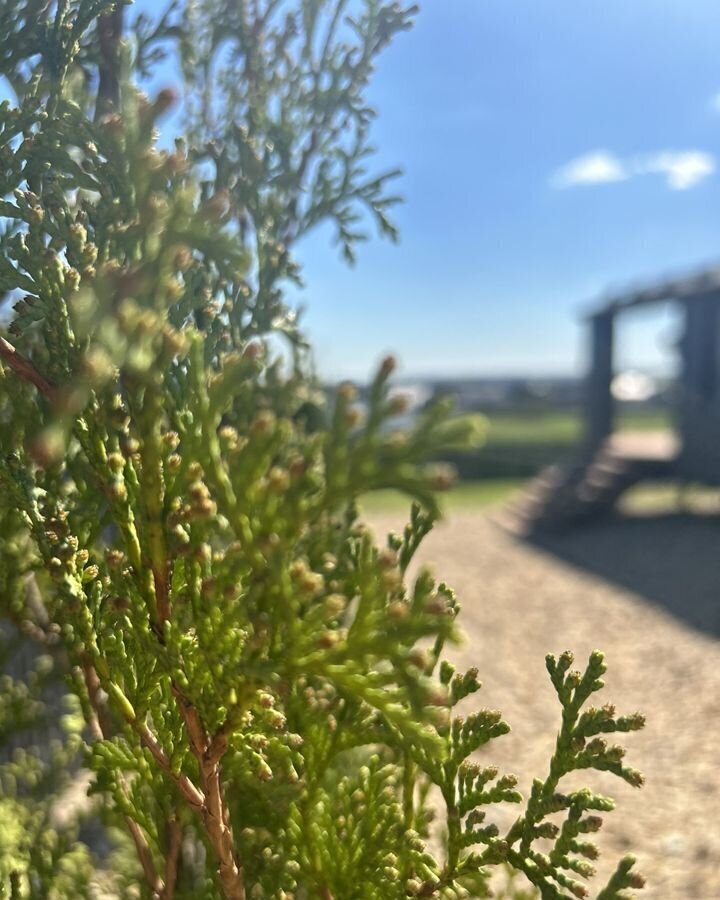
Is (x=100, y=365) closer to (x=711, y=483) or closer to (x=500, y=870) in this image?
(x=500, y=870)

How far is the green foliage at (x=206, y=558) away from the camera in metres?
1.43

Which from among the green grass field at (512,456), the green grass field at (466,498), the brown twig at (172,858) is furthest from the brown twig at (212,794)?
the green grass field at (466,498)

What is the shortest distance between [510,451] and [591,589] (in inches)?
938

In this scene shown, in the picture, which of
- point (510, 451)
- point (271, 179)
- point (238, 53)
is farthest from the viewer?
point (510, 451)

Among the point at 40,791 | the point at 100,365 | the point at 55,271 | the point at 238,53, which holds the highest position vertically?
the point at 238,53

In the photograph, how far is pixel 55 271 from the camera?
1.83 meters

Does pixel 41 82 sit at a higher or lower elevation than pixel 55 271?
higher

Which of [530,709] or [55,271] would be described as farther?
[530,709]

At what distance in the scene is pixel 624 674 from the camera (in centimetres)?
848

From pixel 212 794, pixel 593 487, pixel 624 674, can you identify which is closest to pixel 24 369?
pixel 212 794

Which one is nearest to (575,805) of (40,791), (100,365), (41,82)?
(100,365)

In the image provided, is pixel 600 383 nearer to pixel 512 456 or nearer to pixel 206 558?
pixel 512 456

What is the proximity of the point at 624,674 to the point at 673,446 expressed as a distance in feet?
31.7

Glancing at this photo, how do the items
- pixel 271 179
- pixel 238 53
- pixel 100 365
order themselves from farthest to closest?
pixel 238 53 < pixel 271 179 < pixel 100 365
